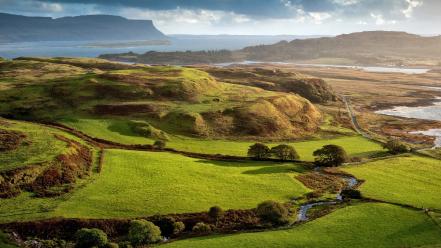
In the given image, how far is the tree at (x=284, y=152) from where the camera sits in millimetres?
75369

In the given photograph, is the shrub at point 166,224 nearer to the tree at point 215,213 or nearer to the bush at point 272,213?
the tree at point 215,213

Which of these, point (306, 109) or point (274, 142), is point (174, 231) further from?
point (306, 109)

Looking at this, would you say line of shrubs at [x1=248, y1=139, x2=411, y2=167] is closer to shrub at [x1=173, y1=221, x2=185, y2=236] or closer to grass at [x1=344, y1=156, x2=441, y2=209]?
grass at [x1=344, y1=156, x2=441, y2=209]

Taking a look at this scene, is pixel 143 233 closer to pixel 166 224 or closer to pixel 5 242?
pixel 166 224

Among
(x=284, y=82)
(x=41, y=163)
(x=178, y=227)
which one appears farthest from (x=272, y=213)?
(x=284, y=82)

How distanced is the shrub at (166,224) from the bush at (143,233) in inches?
76.8

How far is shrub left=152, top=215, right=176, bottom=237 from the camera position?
46.4m

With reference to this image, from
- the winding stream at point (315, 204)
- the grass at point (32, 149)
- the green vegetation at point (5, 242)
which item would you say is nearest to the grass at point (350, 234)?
the winding stream at point (315, 204)

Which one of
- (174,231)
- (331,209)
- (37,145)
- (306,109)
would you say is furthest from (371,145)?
(37,145)

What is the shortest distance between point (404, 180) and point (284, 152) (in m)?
20.1

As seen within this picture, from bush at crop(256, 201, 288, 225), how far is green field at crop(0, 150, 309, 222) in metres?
2.95

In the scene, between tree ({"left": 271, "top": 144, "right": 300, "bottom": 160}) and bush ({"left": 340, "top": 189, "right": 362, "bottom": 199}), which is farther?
tree ({"left": 271, "top": 144, "right": 300, "bottom": 160})

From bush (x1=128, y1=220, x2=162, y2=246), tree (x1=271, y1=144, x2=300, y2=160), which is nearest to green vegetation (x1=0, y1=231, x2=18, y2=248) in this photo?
bush (x1=128, y1=220, x2=162, y2=246)

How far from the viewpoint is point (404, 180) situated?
219 feet
